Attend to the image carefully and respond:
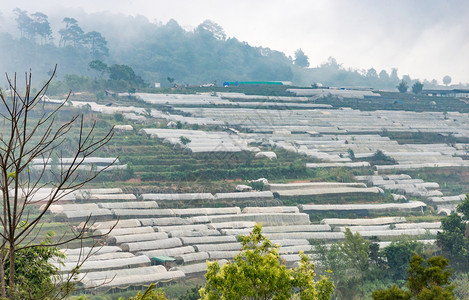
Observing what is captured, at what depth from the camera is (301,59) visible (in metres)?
104

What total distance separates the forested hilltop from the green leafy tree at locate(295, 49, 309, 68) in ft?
0.22

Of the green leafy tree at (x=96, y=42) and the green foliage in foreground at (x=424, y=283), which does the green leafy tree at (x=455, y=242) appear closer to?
the green foliage in foreground at (x=424, y=283)

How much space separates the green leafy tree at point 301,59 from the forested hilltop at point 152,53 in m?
0.07

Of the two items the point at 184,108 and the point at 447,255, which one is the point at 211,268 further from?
the point at 184,108

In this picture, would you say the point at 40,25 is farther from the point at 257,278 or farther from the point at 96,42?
the point at 257,278

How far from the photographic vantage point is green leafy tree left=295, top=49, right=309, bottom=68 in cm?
10394

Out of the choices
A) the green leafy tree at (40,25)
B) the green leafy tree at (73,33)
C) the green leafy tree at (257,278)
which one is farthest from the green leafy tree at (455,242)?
the green leafy tree at (40,25)

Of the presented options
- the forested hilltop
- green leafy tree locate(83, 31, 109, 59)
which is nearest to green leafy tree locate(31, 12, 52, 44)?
the forested hilltop

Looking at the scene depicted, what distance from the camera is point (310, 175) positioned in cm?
3638

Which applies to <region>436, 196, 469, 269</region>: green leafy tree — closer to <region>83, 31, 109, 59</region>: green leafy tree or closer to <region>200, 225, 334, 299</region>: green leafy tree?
<region>200, 225, 334, 299</region>: green leafy tree

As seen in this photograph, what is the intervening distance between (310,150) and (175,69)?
147ft

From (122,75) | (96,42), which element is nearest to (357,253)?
(122,75)

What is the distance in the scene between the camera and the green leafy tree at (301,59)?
10394cm

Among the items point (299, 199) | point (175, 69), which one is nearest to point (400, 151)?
point (299, 199)
